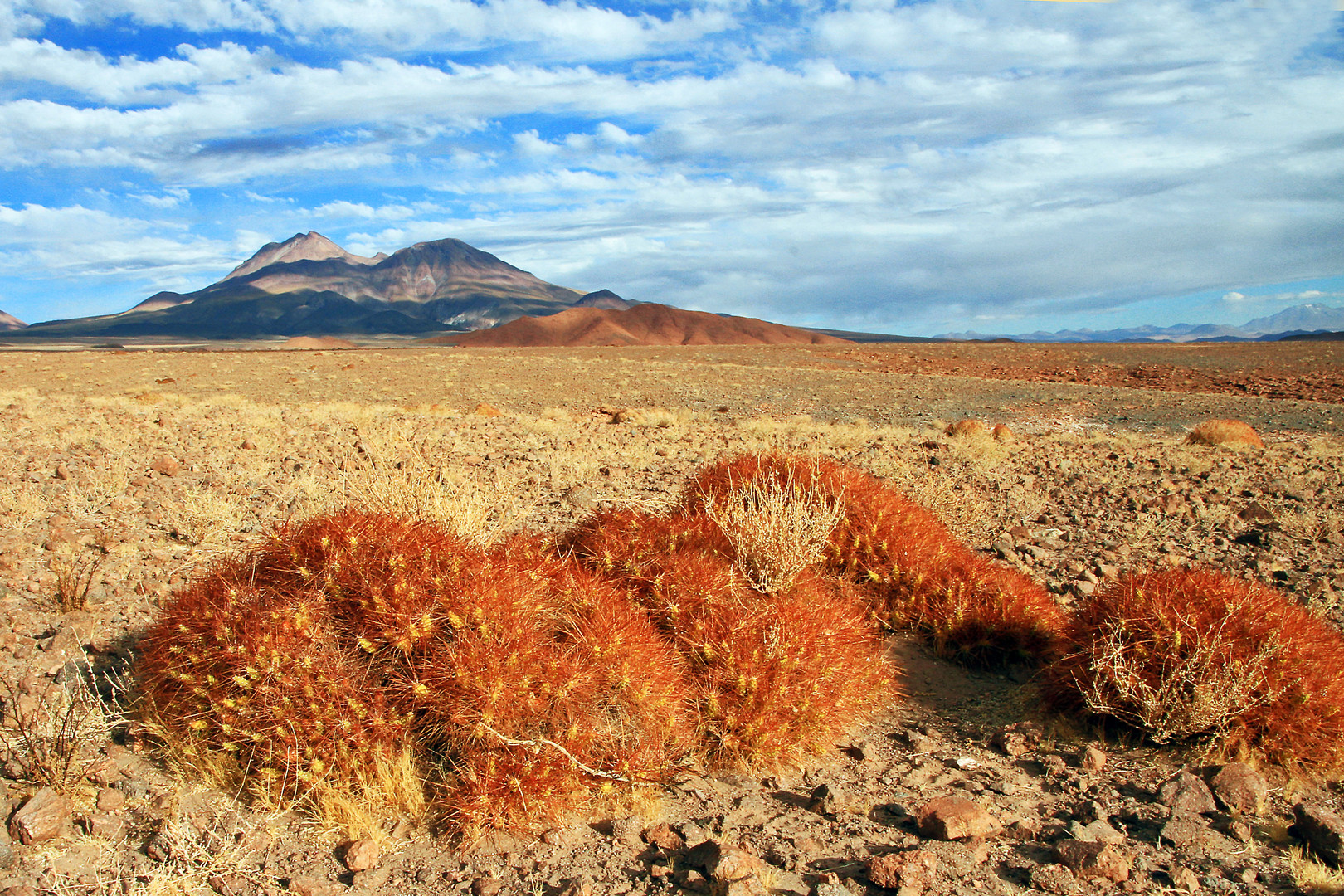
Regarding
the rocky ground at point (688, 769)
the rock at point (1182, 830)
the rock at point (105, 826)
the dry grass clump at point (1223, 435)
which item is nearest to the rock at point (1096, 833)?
the rocky ground at point (688, 769)

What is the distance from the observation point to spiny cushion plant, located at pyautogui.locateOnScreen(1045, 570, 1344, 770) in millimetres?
3641

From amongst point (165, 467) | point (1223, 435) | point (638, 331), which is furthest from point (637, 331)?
point (165, 467)

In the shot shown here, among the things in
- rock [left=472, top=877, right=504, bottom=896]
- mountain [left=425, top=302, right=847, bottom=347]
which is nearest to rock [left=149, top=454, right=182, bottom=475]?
rock [left=472, top=877, right=504, bottom=896]

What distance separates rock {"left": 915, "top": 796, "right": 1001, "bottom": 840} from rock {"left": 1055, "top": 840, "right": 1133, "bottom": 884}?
0.91ft

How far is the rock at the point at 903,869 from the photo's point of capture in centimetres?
285

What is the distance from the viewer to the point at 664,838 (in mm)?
3193

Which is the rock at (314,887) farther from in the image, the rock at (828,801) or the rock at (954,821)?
the rock at (954,821)

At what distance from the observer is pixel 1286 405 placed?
19906mm

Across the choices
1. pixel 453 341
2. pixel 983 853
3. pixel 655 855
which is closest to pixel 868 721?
pixel 983 853

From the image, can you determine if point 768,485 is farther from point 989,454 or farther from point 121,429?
point 121,429

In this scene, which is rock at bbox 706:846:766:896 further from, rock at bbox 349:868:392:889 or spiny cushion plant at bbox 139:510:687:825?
rock at bbox 349:868:392:889

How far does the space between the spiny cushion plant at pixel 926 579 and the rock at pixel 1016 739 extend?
3.10 ft

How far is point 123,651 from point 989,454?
32.2 ft

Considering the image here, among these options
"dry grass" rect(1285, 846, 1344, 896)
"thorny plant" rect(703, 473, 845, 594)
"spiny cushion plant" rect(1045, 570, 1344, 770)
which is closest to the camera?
"dry grass" rect(1285, 846, 1344, 896)
